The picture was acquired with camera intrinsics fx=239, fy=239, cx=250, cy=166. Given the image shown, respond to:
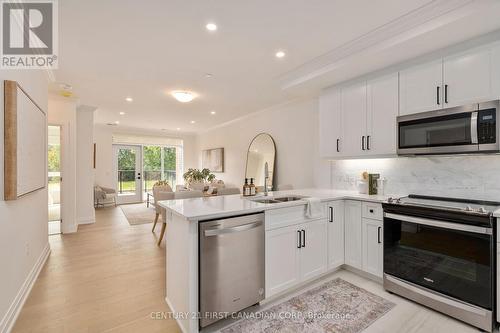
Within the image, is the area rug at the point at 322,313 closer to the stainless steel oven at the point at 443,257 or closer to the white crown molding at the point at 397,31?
the stainless steel oven at the point at 443,257

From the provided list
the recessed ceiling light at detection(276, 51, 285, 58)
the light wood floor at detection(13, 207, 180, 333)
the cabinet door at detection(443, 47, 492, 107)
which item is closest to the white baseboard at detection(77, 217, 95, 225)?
the light wood floor at detection(13, 207, 180, 333)

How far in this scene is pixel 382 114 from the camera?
2.88m

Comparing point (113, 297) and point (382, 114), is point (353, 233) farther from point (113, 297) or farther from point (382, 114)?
point (113, 297)

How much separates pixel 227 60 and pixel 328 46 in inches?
47.0

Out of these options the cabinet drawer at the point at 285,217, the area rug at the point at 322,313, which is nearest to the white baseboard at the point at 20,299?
the area rug at the point at 322,313

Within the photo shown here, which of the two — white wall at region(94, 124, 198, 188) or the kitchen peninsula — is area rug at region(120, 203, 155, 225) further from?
the kitchen peninsula

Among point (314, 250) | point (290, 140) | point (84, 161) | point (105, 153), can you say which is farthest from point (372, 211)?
point (105, 153)

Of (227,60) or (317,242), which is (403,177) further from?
(227,60)

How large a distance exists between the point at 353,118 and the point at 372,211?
124cm

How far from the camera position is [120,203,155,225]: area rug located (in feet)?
18.7

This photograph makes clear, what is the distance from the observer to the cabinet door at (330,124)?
3393 mm

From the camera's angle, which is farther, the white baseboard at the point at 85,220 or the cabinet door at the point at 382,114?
the white baseboard at the point at 85,220

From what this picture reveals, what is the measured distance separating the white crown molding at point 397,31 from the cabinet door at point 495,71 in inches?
20.0

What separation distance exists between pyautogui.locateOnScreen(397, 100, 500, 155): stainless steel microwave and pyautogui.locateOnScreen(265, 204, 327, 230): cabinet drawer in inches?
51.7
